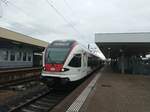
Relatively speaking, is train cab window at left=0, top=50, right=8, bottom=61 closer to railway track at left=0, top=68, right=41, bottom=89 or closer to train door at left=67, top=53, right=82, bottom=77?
railway track at left=0, top=68, right=41, bottom=89

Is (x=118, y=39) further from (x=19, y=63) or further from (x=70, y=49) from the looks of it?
(x=19, y=63)

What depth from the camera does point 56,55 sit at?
1195cm

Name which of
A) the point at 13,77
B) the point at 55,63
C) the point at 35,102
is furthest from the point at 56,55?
the point at 13,77

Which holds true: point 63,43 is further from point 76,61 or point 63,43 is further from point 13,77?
point 13,77

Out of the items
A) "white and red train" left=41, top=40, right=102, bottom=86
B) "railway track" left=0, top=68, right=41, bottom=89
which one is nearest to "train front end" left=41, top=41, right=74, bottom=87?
"white and red train" left=41, top=40, right=102, bottom=86

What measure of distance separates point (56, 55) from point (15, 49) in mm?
16993

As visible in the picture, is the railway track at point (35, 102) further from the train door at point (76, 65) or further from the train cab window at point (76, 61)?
the train cab window at point (76, 61)

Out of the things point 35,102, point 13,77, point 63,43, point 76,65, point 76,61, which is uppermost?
point 63,43

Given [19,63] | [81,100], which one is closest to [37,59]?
[19,63]

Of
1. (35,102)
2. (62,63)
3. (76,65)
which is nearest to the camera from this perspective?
(35,102)

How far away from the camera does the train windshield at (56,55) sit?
38.2 ft

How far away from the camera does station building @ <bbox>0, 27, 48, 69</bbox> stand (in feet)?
73.1

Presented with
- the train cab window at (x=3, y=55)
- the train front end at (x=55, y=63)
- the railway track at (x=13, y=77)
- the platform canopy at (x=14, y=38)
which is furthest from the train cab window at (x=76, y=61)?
the train cab window at (x=3, y=55)

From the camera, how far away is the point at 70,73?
11.5 metres
